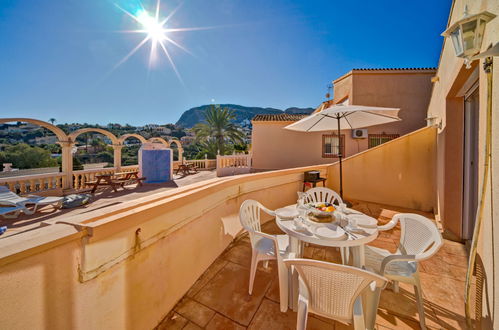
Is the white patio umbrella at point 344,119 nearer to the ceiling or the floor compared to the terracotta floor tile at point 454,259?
nearer to the ceiling

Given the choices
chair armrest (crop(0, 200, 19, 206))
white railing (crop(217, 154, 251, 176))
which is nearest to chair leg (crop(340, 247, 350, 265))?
chair armrest (crop(0, 200, 19, 206))

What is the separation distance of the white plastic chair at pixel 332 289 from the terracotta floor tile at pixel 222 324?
693 mm

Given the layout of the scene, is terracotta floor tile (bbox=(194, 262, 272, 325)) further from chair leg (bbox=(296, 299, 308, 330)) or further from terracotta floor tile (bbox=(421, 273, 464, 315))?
terracotta floor tile (bbox=(421, 273, 464, 315))

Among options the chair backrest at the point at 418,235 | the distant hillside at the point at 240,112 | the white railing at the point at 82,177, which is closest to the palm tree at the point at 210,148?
the white railing at the point at 82,177

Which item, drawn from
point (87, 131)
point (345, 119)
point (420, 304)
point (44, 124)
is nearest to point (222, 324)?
point (420, 304)

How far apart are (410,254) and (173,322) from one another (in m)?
2.46

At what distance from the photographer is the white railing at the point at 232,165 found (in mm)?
9922

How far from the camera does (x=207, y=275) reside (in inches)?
91.7

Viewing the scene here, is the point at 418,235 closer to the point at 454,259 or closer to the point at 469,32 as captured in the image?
the point at 454,259

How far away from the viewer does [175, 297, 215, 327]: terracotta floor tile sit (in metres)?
1.72

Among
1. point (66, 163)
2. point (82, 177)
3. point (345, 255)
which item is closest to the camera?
point (345, 255)

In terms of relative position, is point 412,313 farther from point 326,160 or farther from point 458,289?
point 326,160

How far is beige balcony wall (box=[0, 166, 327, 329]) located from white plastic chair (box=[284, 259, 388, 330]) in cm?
117

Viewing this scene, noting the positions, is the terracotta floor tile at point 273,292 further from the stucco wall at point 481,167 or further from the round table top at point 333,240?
the stucco wall at point 481,167
